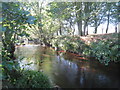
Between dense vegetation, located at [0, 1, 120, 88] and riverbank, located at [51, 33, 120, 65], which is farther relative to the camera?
riverbank, located at [51, 33, 120, 65]

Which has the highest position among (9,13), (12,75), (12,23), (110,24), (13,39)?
(110,24)

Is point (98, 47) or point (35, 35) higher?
point (35, 35)

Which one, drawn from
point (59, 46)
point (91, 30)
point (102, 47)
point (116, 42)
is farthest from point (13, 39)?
point (91, 30)

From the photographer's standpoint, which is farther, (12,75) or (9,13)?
(12,75)

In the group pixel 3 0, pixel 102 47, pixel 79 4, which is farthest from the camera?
pixel 79 4

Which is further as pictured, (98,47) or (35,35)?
(35,35)

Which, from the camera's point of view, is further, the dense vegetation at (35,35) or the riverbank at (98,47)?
the riverbank at (98,47)

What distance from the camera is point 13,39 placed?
2.18 m

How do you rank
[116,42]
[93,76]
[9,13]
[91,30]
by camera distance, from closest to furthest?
[9,13] < [93,76] < [116,42] < [91,30]

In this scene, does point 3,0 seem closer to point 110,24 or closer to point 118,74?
point 118,74

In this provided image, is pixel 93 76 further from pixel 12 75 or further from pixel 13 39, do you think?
pixel 13 39

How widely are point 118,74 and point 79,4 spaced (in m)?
8.17

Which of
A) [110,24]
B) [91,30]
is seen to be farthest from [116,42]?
[91,30]

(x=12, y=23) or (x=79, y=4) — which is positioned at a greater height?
(x=79, y=4)
